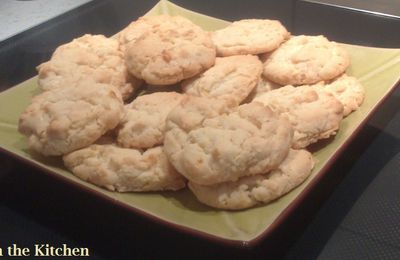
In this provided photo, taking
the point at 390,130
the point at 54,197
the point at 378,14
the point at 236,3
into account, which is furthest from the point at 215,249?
the point at 236,3

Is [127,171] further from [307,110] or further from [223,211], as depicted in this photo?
[307,110]

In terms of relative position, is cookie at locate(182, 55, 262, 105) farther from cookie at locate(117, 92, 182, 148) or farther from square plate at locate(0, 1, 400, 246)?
square plate at locate(0, 1, 400, 246)

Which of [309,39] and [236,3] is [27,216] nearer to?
[309,39]

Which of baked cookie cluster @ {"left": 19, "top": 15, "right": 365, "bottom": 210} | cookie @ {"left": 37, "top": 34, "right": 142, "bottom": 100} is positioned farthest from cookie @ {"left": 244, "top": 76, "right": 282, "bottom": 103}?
cookie @ {"left": 37, "top": 34, "right": 142, "bottom": 100}

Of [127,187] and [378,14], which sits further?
[378,14]

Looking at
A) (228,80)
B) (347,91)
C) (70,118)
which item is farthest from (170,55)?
(347,91)

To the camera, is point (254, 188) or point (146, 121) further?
point (146, 121)
